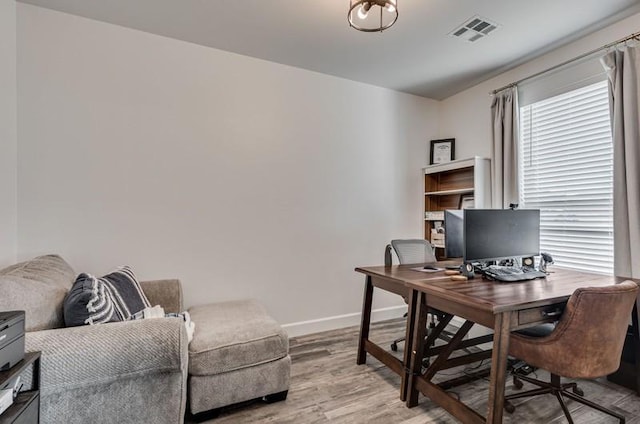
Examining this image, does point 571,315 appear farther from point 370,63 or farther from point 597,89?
point 370,63

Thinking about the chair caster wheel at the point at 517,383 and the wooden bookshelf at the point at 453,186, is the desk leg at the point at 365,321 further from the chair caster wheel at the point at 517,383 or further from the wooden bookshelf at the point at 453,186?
the wooden bookshelf at the point at 453,186

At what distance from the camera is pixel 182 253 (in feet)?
8.52

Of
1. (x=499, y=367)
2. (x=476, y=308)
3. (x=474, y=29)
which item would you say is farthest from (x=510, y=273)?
(x=474, y=29)

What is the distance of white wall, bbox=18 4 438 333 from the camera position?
224cm

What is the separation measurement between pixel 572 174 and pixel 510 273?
51.9 inches

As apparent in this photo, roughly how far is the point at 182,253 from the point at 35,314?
1219 millimetres

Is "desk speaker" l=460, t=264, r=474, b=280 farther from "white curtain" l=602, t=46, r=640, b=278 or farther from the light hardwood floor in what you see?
"white curtain" l=602, t=46, r=640, b=278

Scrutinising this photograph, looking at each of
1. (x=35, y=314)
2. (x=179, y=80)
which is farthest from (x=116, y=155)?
(x=35, y=314)

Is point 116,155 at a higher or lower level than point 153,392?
higher

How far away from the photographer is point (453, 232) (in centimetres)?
232

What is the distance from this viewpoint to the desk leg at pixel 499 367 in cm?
142

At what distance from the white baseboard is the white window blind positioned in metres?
1.70

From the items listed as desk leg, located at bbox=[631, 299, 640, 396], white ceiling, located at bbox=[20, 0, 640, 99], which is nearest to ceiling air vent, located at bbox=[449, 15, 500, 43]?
white ceiling, located at bbox=[20, 0, 640, 99]

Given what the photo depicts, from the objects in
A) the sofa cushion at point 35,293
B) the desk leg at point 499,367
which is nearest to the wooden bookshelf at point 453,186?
the desk leg at point 499,367
